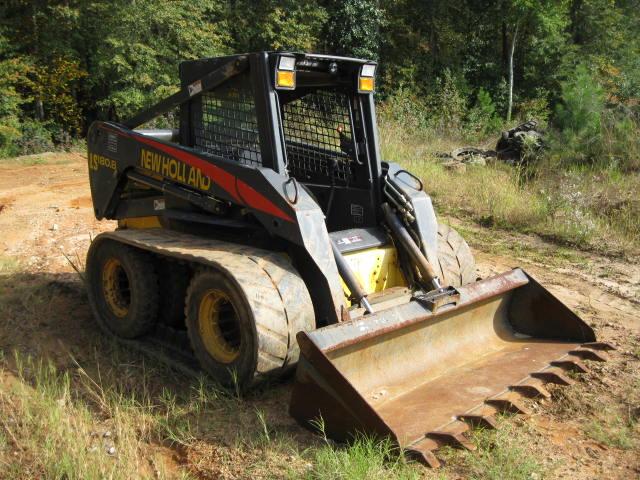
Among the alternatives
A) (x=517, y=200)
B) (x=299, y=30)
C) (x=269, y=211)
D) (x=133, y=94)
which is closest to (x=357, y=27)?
(x=299, y=30)

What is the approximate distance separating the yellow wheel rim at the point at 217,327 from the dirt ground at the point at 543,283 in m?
0.36

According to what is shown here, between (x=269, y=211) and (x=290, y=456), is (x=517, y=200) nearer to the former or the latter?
(x=269, y=211)

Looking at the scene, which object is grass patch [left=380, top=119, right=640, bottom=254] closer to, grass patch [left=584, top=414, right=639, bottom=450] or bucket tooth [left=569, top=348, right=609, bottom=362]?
bucket tooth [left=569, top=348, right=609, bottom=362]

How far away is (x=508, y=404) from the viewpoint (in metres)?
3.55

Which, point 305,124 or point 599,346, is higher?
point 305,124

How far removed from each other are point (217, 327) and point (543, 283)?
11.5ft

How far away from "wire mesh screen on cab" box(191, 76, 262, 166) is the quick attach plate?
1401mm

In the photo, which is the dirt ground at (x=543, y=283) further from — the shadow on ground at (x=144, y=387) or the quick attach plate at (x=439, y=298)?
the quick attach plate at (x=439, y=298)

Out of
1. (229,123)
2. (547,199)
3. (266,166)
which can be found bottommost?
(547,199)

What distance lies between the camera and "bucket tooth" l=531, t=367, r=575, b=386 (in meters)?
3.86

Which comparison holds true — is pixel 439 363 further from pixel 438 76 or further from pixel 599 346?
Answer: pixel 438 76

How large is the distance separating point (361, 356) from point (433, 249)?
1155 millimetres

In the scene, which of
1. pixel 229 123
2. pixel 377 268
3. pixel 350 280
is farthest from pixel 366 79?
pixel 350 280

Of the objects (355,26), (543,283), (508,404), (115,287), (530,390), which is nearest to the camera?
(508,404)
